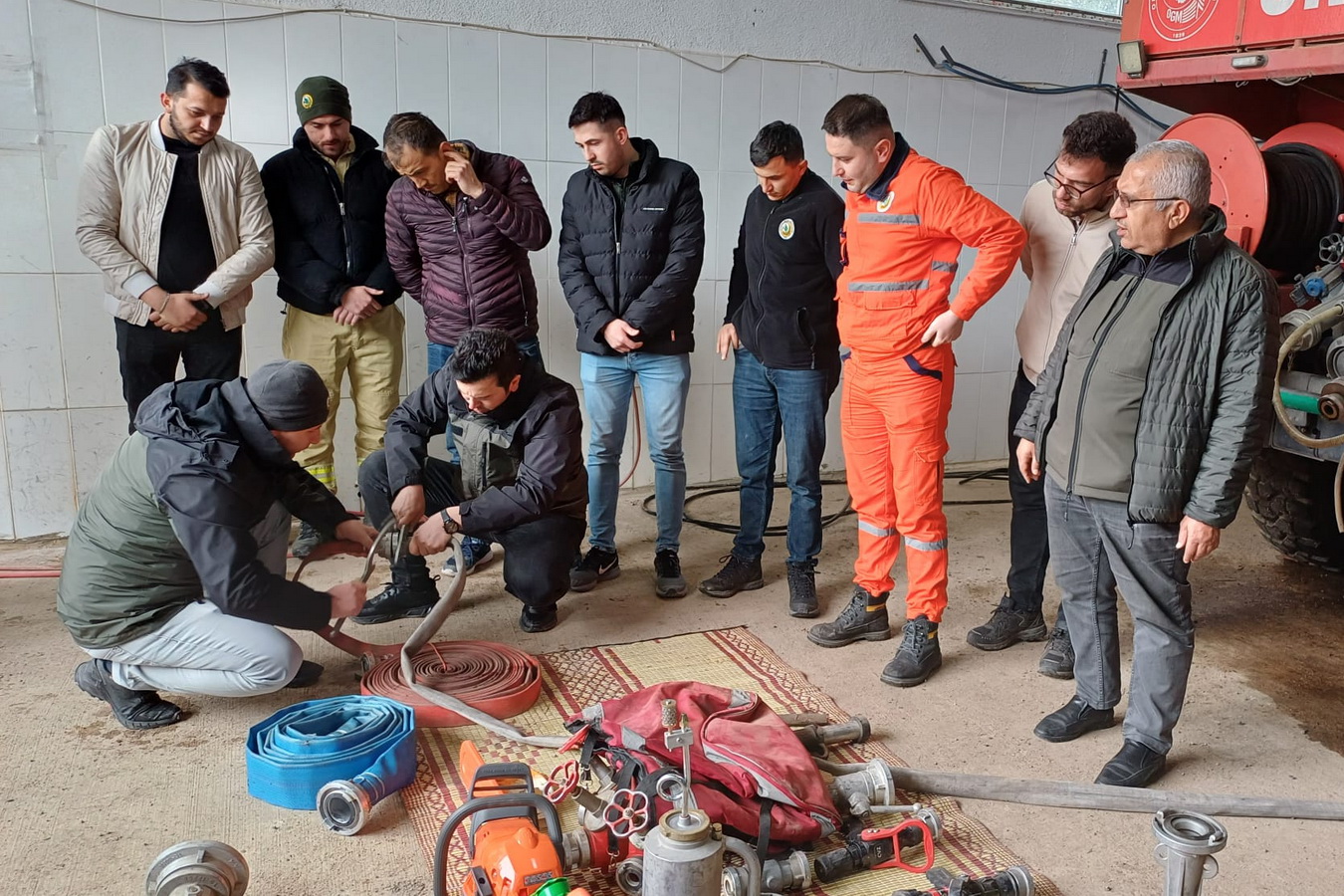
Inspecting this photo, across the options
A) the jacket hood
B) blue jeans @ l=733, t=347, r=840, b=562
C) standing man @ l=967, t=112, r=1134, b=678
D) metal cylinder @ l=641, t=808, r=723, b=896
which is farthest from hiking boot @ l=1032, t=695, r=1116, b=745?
the jacket hood

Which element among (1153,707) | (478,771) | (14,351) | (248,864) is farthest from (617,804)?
(14,351)

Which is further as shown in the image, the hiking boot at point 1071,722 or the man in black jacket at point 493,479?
the man in black jacket at point 493,479

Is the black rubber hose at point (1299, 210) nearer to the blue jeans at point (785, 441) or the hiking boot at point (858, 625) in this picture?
the blue jeans at point (785, 441)

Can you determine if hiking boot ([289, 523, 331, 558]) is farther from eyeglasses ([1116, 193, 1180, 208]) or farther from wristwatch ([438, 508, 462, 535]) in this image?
eyeglasses ([1116, 193, 1180, 208])

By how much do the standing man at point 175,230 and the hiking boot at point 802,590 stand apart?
2.10 meters

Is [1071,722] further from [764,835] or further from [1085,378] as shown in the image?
[764,835]

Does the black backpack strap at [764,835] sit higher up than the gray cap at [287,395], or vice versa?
the gray cap at [287,395]

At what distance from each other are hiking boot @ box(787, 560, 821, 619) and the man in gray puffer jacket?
1003mm

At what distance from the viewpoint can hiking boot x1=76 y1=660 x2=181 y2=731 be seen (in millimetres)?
2598

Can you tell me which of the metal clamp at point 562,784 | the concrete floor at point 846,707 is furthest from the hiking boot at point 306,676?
the metal clamp at point 562,784

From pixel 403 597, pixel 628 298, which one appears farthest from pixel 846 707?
pixel 628 298

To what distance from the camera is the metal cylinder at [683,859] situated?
161 centimetres

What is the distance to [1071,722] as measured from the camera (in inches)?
105

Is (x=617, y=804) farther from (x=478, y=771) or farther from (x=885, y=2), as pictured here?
A: (x=885, y=2)
